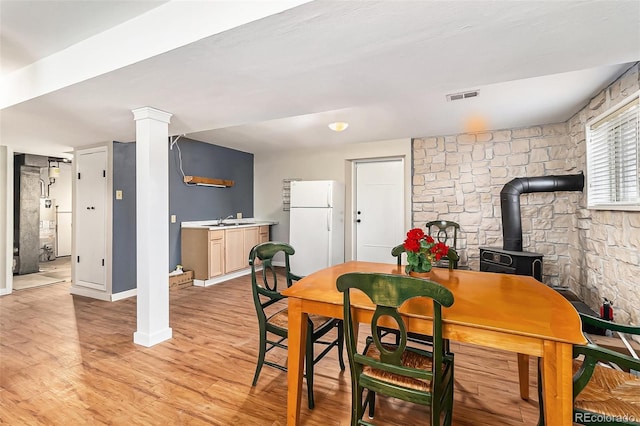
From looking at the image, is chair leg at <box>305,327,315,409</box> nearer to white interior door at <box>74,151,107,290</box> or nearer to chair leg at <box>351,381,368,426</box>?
chair leg at <box>351,381,368,426</box>

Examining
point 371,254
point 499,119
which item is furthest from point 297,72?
point 371,254

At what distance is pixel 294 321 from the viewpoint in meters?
1.64

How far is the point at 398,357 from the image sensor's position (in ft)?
4.41

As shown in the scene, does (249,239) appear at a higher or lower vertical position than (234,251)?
higher

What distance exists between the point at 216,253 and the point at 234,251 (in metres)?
0.40

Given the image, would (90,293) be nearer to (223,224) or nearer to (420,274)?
(223,224)

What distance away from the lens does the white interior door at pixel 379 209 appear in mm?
5227

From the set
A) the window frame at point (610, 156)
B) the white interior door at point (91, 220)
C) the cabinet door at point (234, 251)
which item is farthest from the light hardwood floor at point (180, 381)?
the cabinet door at point (234, 251)

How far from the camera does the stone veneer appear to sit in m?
2.78

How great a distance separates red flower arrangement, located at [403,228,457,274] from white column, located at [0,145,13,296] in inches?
222

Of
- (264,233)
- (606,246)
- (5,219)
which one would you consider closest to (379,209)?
(264,233)

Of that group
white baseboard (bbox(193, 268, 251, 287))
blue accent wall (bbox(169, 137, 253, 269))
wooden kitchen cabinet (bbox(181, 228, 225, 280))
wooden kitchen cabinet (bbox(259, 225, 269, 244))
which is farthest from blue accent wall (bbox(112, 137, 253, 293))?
wooden kitchen cabinet (bbox(259, 225, 269, 244))

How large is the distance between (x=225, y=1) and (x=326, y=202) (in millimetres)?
3722

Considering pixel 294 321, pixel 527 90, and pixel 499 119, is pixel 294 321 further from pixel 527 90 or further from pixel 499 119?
pixel 499 119
